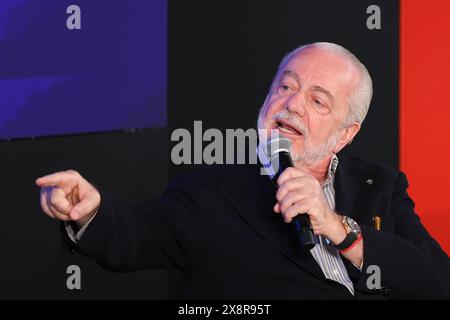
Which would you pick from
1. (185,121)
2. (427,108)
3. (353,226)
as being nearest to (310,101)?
(353,226)

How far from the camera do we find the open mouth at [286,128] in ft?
6.36

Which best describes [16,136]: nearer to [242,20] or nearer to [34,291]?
[34,291]

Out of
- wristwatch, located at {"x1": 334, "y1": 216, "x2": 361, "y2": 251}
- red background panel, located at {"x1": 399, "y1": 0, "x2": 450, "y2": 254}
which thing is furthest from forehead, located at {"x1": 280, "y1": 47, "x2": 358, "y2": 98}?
red background panel, located at {"x1": 399, "y1": 0, "x2": 450, "y2": 254}

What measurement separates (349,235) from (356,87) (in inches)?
22.5

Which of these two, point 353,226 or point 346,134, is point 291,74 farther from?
point 353,226

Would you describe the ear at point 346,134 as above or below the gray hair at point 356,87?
below

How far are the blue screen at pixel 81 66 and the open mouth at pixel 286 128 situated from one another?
1238 mm

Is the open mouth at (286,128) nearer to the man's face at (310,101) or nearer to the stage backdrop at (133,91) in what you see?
the man's face at (310,101)

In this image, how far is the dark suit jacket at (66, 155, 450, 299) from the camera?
179 centimetres

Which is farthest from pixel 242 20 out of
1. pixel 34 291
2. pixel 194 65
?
pixel 34 291

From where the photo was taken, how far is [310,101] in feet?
6.59

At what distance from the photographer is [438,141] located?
9.53 feet

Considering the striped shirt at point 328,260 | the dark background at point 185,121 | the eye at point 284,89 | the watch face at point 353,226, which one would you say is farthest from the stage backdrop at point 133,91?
the watch face at point 353,226

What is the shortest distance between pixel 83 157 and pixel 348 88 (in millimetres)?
1342
